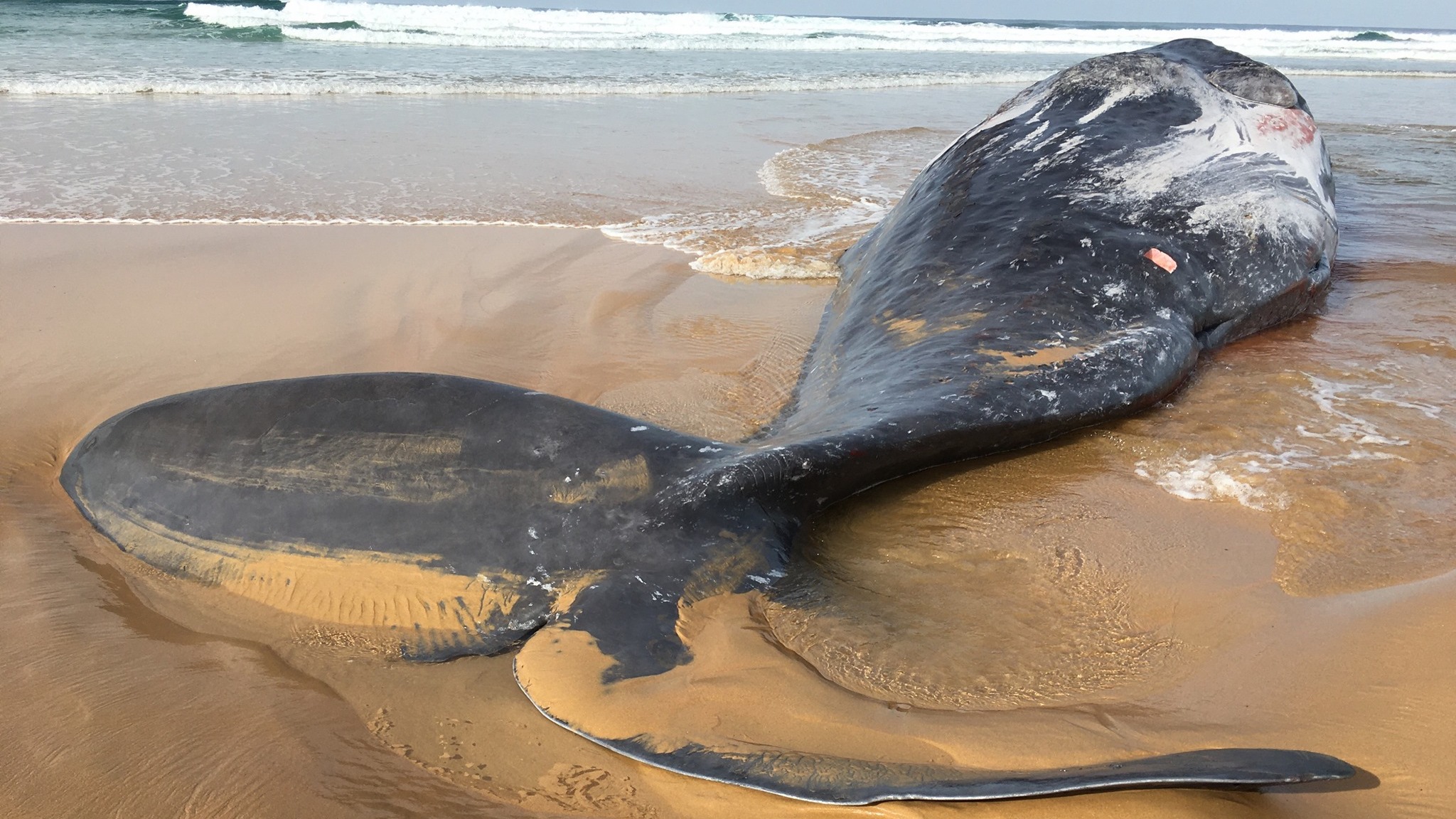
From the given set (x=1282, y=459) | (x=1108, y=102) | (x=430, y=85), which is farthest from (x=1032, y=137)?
(x=430, y=85)

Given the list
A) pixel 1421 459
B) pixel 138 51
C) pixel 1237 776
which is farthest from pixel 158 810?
pixel 138 51

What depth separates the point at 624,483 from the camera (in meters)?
2.22

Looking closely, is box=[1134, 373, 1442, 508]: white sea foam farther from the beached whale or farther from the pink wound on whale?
the pink wound on whale

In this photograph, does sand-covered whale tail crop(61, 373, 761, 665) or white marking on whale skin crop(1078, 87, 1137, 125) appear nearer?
sand-covered whale tail crop(61, 373, 761, 665)

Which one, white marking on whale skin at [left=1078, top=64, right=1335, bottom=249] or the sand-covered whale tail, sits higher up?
white marking on whale skin at [left=1078, top=64, right=1335, bottom=249]

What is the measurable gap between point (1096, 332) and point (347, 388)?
2360 millimetres

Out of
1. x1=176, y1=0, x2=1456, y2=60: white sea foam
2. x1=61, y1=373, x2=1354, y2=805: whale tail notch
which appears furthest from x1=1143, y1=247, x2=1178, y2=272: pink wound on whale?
x1=176, y1=0, x2=1456, y2=60: white sea foam

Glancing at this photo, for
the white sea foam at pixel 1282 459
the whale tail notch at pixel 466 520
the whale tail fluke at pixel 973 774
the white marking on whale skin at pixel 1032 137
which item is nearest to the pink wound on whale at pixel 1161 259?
the white sea foam at pixel 1282 459

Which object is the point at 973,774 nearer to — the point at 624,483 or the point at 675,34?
the point at 624,483

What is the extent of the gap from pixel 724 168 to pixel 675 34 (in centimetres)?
2472

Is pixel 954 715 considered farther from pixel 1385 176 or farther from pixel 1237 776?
pixel 1385 176

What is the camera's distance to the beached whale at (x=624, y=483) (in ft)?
5.86

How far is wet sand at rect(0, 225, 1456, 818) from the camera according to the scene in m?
1.75

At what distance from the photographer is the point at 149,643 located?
217 centimetres
